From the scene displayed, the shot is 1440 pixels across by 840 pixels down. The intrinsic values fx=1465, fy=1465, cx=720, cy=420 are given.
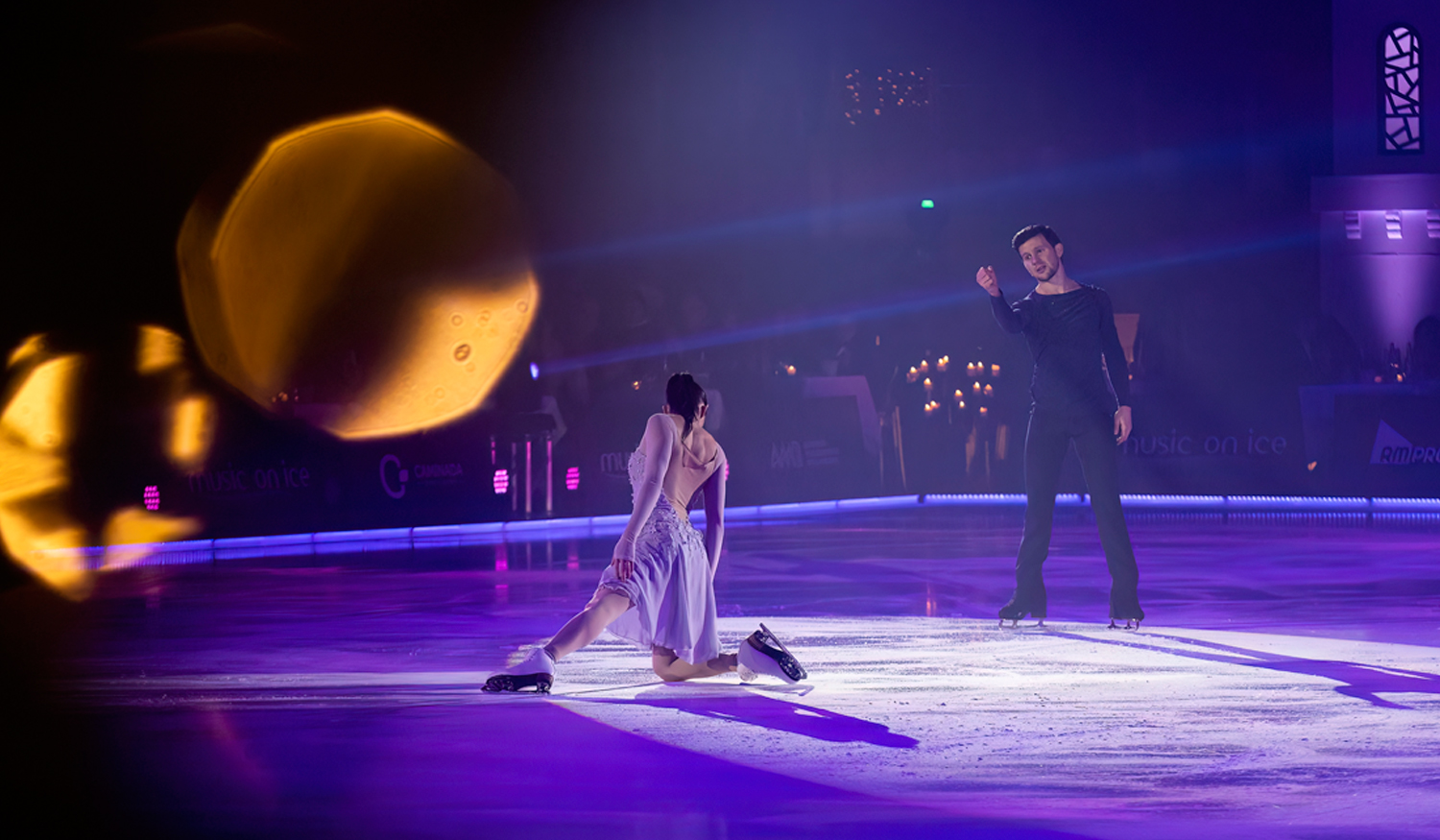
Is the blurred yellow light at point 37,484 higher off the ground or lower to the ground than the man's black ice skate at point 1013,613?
higher

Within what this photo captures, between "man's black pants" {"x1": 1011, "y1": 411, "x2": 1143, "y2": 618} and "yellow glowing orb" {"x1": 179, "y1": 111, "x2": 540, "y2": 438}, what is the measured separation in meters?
9.66

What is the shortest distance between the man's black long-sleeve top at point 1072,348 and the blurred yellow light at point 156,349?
33.1ft

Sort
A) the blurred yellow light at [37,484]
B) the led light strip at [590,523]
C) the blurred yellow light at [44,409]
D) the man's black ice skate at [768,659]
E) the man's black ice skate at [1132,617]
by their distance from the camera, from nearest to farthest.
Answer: the man's black ice skate at [768,659]
the man's black ice skate at [1132,617]
the blurred yellow light at [37,484]
the blurred yellow light at [44,409]
the led light strip at [590,523]

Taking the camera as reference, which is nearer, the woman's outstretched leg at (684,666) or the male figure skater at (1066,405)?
the woman's outstretched leg at (684,666)

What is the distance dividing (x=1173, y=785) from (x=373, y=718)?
2.93 metres

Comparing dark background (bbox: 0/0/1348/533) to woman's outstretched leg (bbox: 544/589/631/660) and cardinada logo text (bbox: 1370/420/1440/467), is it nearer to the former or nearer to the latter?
cardinada logo text (bbox: 1370/420/1440/467)

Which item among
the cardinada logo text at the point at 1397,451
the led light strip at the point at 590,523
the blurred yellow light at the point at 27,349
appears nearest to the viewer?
the led light strip at the point at 590,523

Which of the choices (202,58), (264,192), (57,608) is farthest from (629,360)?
(57,608)

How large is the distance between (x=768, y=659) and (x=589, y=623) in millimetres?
759

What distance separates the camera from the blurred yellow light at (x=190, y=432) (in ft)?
46.2

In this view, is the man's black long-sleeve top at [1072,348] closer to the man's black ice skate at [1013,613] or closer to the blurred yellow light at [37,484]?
the man's black ice skate at [1013,613]

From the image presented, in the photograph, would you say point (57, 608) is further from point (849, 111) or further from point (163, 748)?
point (849, 111)

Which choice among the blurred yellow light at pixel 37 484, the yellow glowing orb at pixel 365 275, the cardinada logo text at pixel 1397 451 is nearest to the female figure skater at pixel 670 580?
the blurred yellow light at pixel 37 484

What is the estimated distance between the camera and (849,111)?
24.0 metres
